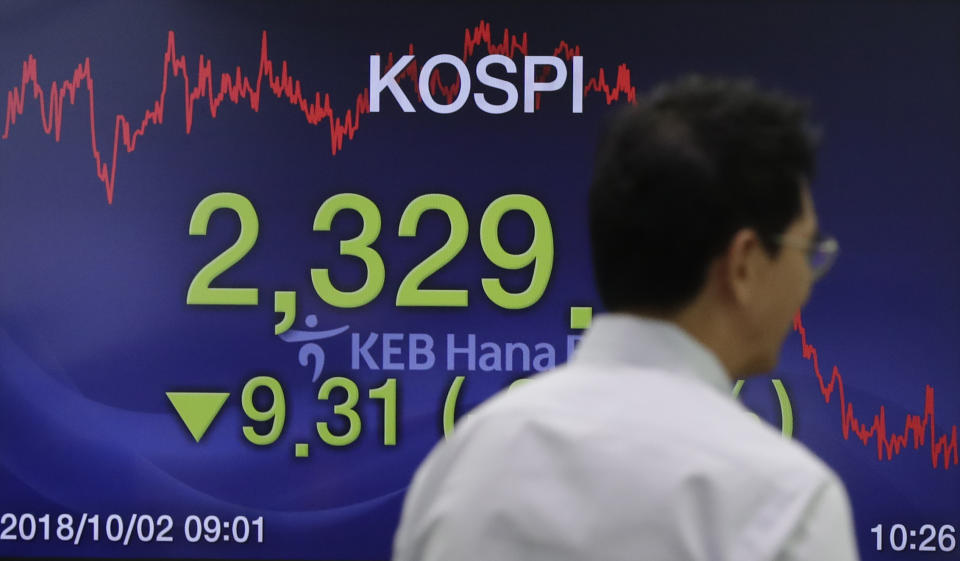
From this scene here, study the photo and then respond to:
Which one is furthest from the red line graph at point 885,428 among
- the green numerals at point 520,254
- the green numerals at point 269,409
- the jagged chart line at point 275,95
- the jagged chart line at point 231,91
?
the green numerals at point 269,409


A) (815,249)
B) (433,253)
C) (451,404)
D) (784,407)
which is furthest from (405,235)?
(815,249)

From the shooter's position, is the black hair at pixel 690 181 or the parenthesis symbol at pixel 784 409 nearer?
the black hair at pixel 690 181

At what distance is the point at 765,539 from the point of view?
681 mm

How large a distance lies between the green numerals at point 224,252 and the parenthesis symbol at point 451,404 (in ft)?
1.54

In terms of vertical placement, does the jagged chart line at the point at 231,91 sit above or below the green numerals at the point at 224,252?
above

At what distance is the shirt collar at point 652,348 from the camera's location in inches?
30.4

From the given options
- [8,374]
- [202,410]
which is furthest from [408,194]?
[8,374]

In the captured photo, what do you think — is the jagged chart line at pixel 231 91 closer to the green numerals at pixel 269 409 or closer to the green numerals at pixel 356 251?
the green numerals at pixel 356 251

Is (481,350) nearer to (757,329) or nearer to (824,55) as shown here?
(824,55)

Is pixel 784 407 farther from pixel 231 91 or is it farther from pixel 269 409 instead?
pixel 231 91

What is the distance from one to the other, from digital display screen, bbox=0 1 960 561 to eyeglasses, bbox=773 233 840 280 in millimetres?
1757

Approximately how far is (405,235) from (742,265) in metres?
1.86

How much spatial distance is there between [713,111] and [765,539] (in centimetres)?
27

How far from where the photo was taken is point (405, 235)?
8.57 ft
